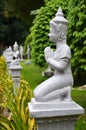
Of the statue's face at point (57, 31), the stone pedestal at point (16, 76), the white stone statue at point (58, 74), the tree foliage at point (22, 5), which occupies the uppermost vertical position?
the tree foliage at point (22, 5)

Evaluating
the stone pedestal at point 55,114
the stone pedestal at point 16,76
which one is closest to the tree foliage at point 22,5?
the stone pedestal at point 16,76

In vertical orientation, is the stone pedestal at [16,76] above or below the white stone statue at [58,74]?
below

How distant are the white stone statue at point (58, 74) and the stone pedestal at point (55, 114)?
0.09 metres

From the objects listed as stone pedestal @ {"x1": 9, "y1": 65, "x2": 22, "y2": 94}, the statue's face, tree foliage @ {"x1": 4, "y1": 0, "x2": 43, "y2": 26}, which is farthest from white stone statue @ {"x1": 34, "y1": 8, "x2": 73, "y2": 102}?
tree foliage @ {"x1": 4, "y1": 0, "x2": 43, "y2": 26}

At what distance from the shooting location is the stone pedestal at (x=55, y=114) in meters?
3.18

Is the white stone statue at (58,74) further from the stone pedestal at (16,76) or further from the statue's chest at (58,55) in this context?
the stone pedestal at (16,76)

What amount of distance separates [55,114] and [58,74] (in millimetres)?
426

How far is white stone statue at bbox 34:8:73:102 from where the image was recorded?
11.0ft

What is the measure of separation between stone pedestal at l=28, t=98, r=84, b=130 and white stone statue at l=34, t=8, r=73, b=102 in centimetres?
9

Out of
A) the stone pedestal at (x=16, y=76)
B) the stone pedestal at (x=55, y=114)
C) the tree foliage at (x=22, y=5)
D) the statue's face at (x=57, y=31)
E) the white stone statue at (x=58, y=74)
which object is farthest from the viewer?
the tree foliage at (x=22, y=5)

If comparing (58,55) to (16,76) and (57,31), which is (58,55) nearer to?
(57,31)

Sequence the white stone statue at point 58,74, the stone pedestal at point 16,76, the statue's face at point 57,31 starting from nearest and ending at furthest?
the white stone statue at point 58,74
the statue's face at point 57,31
the stone pedestal at point 16,76

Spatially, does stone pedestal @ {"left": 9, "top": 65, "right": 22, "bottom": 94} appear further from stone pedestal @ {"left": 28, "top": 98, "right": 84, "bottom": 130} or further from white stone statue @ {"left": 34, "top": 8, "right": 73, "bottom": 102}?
stone pedestal @ {"left": 28, "top": 98, "right": 84, "bottom": 130}

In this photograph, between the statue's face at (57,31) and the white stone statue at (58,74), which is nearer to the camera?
the white stone statue at (58,74)
